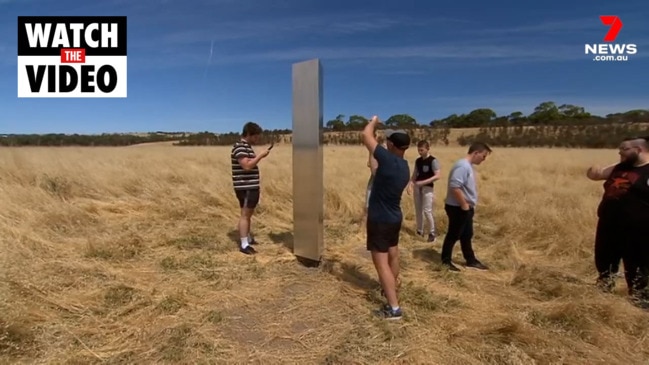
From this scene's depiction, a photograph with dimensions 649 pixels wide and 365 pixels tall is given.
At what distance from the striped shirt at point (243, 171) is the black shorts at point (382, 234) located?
2029 millimetres

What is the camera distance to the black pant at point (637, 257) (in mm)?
3414

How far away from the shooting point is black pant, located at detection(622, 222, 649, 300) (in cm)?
341

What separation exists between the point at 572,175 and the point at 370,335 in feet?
48.0

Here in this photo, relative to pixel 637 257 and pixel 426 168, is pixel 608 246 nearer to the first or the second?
pixel 637 257

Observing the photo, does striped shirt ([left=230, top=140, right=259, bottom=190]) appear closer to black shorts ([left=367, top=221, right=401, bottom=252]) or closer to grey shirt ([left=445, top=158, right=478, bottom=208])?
black shorts ([left=367, top=221, right=401, bottom=252])

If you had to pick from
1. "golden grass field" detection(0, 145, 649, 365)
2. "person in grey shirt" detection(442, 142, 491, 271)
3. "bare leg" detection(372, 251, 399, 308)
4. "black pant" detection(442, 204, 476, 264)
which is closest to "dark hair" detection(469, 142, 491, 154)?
"person in grey shirt" detection(442, 142, 491, 271)

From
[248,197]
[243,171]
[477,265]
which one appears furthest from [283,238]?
[477,265]

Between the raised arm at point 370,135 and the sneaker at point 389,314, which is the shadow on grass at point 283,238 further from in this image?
the raised arm at point 370,135

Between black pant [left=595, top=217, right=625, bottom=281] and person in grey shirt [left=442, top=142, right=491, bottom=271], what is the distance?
1207 mm

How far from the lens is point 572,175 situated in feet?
47.5

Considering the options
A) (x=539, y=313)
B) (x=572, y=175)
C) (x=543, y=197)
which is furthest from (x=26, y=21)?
(x=572, y=175)

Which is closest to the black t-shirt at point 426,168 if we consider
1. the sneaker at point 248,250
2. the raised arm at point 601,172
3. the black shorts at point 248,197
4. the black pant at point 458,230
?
the black pant at point 458,230

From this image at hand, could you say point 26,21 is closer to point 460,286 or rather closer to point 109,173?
point 109,173

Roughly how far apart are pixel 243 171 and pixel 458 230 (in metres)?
2.69
